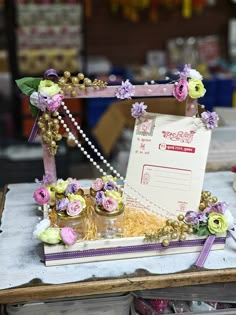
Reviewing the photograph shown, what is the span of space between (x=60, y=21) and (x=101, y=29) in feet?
1.58

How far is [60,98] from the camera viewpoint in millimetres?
1190

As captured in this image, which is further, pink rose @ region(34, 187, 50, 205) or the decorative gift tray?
pink rose @ region(34, 187, 50, 205)

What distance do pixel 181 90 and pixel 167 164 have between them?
19cm

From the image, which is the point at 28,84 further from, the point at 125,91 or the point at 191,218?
the point at 191,218

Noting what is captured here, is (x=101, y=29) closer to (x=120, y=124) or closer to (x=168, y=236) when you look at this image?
(x=120, y=124)

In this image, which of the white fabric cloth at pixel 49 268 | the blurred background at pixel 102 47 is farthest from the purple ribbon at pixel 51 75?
the blurred background at pixel 102 47

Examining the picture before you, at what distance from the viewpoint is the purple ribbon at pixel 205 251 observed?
111 centimetres

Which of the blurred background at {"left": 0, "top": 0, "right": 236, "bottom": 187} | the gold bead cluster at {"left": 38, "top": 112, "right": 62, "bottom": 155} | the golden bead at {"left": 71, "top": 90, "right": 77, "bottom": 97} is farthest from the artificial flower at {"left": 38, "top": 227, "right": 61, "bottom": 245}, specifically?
the blurred background at {"left": 0, "top": 0, "right": 236, "bottom": 187}

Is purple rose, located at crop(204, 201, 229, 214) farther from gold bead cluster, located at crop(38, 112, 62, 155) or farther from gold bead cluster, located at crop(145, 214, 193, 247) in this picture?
gold bead cluster, located at crop(38, 112, 62, 155)

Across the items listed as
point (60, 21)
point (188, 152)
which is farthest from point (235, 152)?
point (60, 21)

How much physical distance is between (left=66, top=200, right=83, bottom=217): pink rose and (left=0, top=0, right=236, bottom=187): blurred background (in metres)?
1.80

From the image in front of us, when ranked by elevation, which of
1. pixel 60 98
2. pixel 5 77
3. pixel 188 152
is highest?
pixel 60 98

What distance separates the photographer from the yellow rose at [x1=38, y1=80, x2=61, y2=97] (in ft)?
3.87

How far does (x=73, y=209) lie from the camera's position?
113cm
